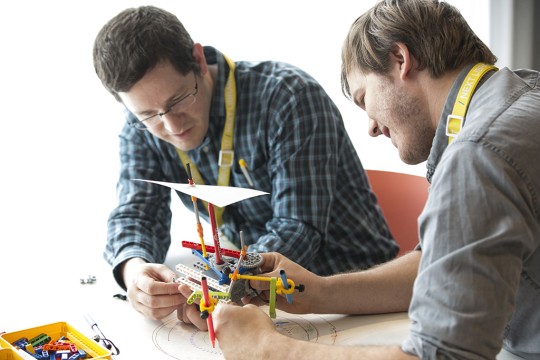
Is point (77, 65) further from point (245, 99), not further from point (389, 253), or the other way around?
point (389, 253)

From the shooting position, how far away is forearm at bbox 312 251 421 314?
1.59 metres

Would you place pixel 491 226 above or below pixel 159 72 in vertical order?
below

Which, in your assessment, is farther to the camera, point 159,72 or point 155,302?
point 159,72

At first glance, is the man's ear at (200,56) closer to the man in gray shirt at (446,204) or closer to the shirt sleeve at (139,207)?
the shirt sleeve at (139,207)

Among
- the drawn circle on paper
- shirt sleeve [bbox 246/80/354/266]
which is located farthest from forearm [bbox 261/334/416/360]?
shirt sleeve [bbox 246/80/354/266]

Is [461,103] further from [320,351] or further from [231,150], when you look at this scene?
[231,150]

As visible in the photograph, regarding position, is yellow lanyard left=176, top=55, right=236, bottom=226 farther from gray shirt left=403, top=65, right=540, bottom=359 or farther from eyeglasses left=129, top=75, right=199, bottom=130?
gray shirt left=403, top=65, right=540, bottom=359

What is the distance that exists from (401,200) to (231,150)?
61 cm

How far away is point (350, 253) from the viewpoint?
2141mm

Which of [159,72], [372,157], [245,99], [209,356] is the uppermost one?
[159,72]

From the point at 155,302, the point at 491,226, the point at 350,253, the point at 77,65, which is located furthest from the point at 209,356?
the point at 77,65

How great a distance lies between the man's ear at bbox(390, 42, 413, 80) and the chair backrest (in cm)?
86

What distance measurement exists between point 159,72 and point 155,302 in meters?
0.67

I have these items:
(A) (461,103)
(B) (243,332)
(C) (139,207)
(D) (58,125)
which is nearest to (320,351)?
(B) (243,332)
